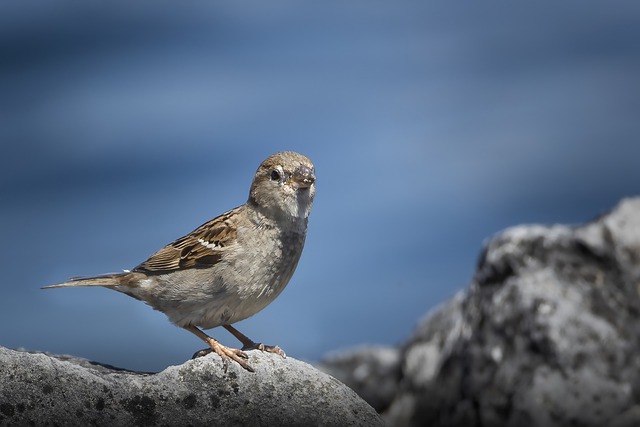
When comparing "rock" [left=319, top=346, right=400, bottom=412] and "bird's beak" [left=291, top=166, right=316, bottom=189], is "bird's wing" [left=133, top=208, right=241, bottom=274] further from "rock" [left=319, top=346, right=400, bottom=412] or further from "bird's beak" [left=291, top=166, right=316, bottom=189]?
"rock" [left=319, top=346, right=400, bottom=412]

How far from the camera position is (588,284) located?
34.4ft

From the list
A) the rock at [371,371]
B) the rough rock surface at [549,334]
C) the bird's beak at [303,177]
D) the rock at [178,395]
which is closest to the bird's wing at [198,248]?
the bird's beak at [303,177]

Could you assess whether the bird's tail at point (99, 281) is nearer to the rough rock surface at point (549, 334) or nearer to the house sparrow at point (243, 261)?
the house sparrow at point (243, 261)

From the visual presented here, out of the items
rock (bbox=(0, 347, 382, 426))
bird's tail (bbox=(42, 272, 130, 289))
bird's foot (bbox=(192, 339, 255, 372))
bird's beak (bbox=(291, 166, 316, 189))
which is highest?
bird's beak (bbox=(291, 166, 316, 189))

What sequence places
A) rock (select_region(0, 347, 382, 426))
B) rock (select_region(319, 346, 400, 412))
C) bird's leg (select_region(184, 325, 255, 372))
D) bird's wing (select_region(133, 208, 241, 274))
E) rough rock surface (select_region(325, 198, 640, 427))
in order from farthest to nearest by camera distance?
rock (select_region(319, 346, 400, 412)), rough rock surface (select_region(325, 198, 640, 427)), bird's wing (select_region(133, 208, 241, 274)), bird's leg (select_region(184, 325, 255, 372)), rock (select_region(0, 347, 382, 426))

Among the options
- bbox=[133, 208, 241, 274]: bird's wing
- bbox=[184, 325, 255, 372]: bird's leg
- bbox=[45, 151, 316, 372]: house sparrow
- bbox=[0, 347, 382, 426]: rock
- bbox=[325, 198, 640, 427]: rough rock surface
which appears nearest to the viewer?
bbox=[0, 347, 382, 426]: rock

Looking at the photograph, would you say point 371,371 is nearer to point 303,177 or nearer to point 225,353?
point 303,177

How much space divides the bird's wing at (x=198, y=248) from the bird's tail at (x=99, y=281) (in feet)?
0.61

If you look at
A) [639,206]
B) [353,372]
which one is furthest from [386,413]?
[639,206]

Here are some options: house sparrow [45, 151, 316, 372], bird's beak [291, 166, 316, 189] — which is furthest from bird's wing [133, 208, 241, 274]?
bird's beak [291, 166, 316, 189]

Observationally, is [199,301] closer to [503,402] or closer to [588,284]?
[503,402]

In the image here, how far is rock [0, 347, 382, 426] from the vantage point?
277 inches

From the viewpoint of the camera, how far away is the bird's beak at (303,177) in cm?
846

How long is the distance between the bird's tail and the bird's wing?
185mm
